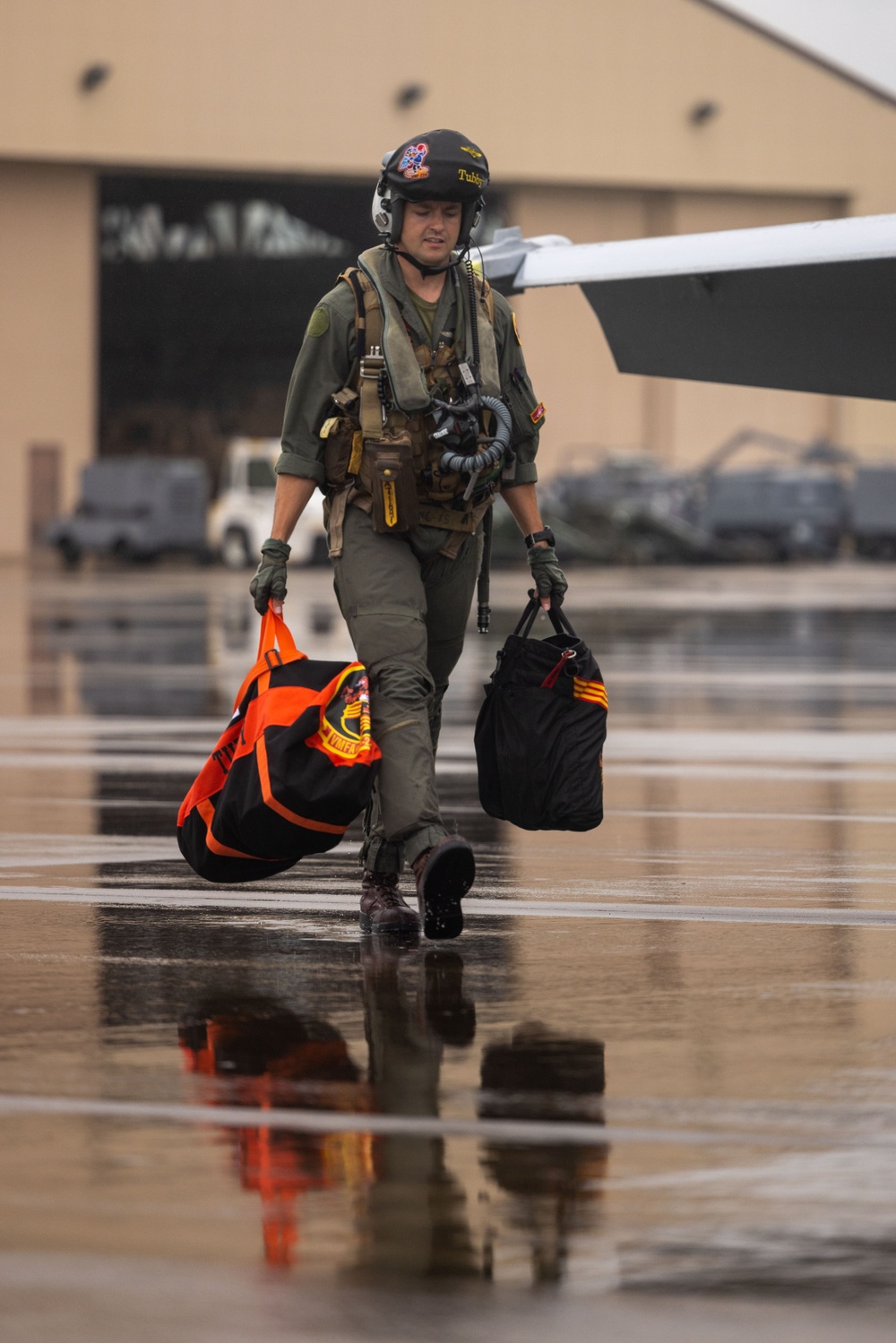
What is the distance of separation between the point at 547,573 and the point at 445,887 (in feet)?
3.32

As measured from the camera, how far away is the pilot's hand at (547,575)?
6426mm

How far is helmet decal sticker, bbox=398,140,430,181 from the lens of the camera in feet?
20.1

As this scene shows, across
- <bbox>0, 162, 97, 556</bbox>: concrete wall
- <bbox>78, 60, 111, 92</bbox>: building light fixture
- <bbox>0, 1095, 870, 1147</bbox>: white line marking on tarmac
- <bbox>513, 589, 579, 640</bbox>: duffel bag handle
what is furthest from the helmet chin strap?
<bbox>0, 162, 97, 556</bbox>: concrete wall

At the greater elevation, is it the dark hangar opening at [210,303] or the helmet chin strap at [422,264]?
the dark hangar opening at [210,303]

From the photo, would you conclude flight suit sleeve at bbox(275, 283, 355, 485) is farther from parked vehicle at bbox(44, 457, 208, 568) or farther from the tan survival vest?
parked vehicle at bbox(44, 457, 208, 568)

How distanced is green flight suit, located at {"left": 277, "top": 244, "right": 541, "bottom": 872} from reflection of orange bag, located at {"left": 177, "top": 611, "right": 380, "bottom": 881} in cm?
11

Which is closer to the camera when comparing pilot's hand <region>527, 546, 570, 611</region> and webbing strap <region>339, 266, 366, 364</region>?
webbing strap <region>339, 266, 366, 364</region>

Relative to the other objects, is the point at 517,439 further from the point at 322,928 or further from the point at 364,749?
the point at 322,928

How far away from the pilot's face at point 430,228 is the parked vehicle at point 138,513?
120ft

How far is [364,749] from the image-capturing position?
19.4 feet

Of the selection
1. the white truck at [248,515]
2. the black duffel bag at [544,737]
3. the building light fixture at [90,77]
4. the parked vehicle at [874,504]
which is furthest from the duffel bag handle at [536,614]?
the building light fixture at [90,77]

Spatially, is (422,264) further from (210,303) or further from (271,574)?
(210,303)

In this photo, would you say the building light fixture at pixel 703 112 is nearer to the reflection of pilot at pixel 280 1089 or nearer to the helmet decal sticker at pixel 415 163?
the helmet decal sticker at pixel 415 163

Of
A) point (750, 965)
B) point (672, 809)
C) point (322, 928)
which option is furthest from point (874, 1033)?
point (672, 809)
